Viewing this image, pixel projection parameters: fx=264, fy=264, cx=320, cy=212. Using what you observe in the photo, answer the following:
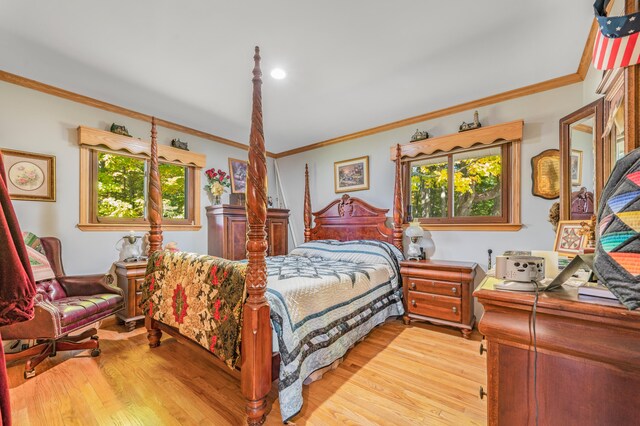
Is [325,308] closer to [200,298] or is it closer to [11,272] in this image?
[200,298]

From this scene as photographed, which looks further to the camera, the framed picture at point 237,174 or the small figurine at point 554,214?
the framed picture at point 237,174

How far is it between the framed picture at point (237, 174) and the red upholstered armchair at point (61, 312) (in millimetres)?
Answer: 2116

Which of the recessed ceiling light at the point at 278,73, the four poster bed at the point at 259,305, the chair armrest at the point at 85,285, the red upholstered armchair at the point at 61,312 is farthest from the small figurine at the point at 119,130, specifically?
the recessed ceiling light at the point at 278,73

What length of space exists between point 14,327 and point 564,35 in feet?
14.9

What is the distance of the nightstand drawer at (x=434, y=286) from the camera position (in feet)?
8.84

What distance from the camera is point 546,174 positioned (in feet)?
8.47

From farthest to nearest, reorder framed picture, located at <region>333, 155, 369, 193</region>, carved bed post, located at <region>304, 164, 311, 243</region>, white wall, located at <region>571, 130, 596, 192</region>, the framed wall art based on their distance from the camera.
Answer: carved bed post, located at <region>304, 164, 311, 243</region> < framed picture, located at <region>333, 155, 369, 193</region> < the framed wall art < white wall, located at <region>571, 130, 596, 192</region>

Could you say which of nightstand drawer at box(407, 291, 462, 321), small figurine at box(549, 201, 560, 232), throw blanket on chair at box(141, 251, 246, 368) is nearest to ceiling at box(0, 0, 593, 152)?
small figurine at box(549, 201, 560, 232)

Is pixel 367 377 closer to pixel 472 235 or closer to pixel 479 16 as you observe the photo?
pixel 472 235

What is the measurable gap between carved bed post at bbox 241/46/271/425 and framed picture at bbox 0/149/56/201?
98.3 inches

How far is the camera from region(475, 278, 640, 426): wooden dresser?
0.67 metres

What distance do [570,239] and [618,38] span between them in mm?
1445

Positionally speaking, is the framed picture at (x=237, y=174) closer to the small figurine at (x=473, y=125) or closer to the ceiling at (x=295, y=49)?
the ceiling at (x=295, y=49)

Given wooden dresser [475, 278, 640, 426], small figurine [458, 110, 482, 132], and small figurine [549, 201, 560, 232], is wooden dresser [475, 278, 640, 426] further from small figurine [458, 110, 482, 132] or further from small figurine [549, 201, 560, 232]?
small figurine [458, 110, 482, 132]
